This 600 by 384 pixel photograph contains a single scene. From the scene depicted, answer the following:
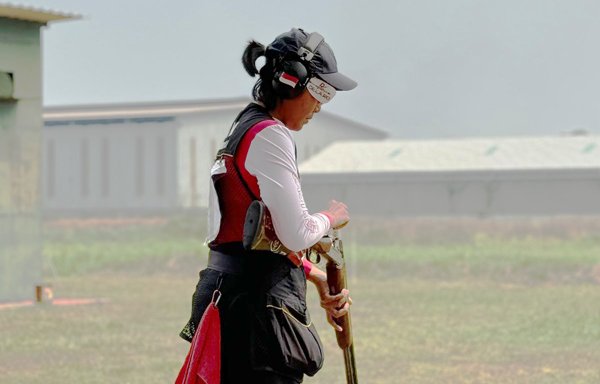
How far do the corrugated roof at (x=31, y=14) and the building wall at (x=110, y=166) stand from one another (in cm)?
4818

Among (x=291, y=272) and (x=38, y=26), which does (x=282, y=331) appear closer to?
(x=291, y=272)

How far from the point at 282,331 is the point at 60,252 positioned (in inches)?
1665

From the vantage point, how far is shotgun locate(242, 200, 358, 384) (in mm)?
4469

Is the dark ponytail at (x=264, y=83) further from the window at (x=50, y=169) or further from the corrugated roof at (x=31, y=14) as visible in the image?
the window at (x=50, y=169)

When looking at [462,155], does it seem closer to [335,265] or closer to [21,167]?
[21,167]

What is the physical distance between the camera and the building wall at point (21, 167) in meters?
20.7

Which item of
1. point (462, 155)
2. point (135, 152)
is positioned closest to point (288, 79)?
point (462, 155)

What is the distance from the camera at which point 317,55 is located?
184 inches

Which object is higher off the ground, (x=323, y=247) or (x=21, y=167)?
(x=21, y=167)

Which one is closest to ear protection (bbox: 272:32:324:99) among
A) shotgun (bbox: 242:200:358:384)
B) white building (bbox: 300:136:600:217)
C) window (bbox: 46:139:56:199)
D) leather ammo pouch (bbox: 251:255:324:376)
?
shotgun (bbox: 242:200:358:384)

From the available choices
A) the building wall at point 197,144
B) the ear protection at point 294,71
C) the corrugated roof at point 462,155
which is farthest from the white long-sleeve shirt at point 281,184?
the building wall at point 197,144

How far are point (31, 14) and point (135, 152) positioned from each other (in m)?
52.4

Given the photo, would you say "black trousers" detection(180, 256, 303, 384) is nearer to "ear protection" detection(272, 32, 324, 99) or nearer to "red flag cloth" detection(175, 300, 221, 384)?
"red flag cloth" detection(175, 300, 221, 384)

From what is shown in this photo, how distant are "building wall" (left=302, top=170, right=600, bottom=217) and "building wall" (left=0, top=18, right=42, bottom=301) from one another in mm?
41154
